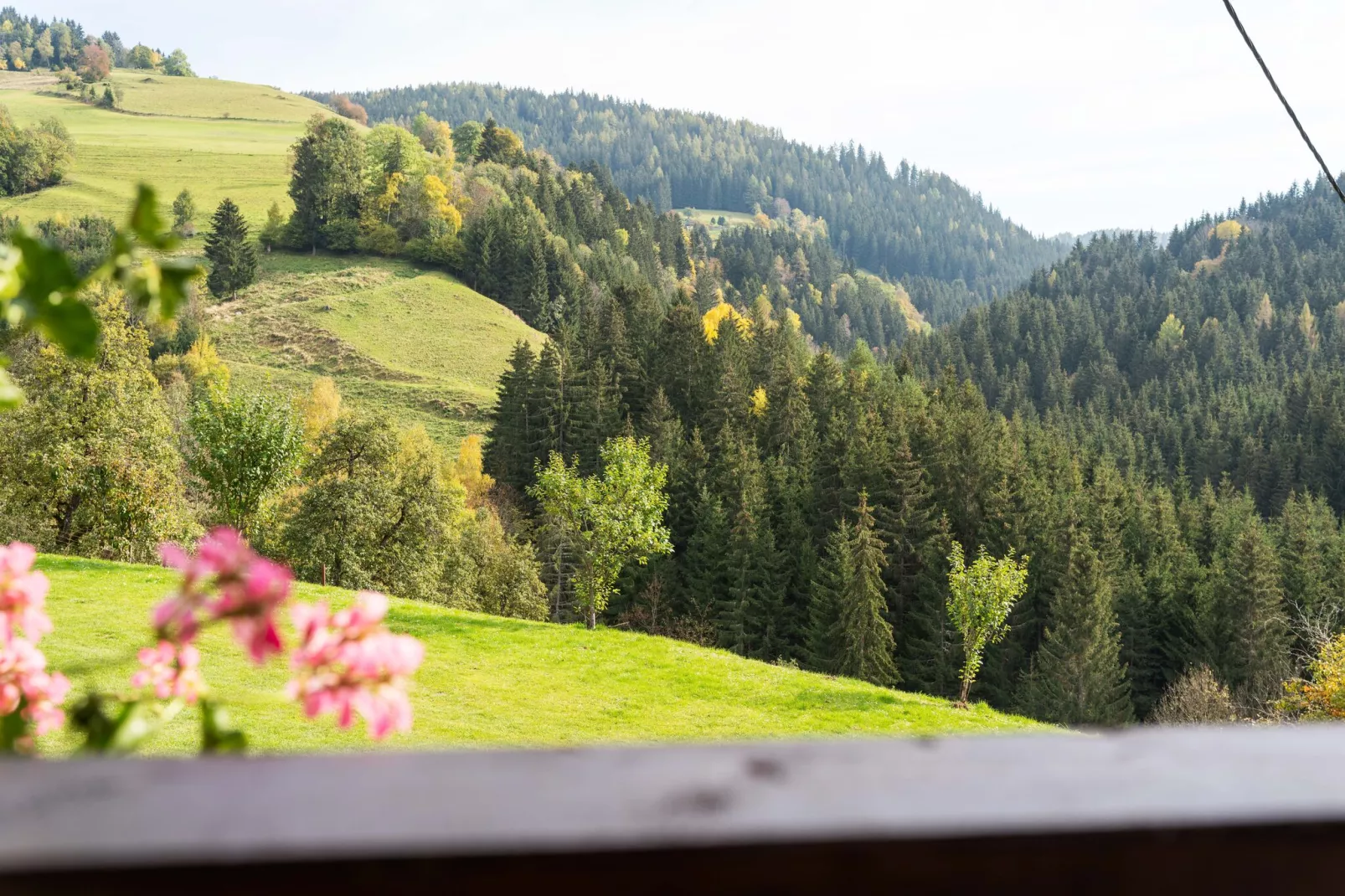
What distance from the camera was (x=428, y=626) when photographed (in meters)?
22.2

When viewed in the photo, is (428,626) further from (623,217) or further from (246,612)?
(623,217)

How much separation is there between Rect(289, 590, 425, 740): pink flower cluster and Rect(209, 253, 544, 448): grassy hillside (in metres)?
59.3

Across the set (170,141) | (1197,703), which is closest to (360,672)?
(1197,703)

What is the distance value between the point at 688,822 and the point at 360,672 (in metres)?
0.77

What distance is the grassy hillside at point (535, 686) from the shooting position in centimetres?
1561

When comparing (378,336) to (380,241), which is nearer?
(378,336)

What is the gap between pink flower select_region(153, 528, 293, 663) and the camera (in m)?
1.21

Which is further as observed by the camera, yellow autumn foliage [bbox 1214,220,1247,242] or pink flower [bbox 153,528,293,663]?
yellow autumn foliage [bbox 1214,220,1247,242]

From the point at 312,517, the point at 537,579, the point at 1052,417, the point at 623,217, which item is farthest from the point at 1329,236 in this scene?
the point at 312,517

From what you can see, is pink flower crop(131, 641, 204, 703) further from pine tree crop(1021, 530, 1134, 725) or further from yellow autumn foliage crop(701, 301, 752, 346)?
yellow autumn foliage crop(701, 301, 752, 346)

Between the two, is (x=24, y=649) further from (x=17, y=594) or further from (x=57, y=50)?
(x=57, y=50)

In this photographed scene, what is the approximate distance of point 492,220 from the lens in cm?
8719

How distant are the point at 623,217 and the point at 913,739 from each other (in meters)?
124

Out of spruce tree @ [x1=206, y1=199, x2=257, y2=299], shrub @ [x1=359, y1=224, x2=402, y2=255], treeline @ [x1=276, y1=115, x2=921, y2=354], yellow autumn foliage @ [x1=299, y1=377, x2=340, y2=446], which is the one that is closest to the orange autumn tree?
yellow autumn foliage @ [x1=299, y1=377, x2=340, y2=446]
